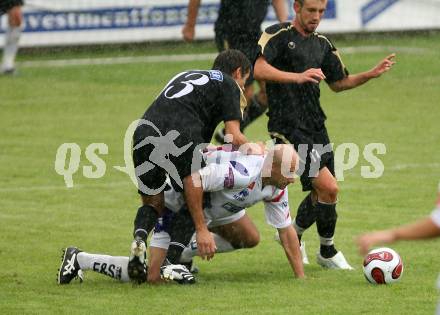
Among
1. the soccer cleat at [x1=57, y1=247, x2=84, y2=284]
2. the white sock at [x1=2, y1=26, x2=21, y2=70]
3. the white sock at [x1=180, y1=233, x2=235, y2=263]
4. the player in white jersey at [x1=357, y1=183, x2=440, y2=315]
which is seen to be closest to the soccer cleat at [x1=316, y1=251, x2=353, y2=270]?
the white sock at [x1=180, y1=233, x2=235, y2=263]

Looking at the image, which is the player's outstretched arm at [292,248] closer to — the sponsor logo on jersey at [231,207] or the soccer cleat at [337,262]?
the sponsor logo on jersey at [231,207]

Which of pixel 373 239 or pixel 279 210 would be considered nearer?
pixel 373 239

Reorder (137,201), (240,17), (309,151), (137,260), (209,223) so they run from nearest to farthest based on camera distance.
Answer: (137,260)
(209,223)
(309,151)
(137,201)
(240,17)

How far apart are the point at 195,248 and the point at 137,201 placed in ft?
11.6

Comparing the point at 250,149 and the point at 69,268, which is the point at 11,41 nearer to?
the point at 69,268

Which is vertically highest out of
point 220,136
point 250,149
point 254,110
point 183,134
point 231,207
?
point 183,134

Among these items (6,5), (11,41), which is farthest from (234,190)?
(11,41)

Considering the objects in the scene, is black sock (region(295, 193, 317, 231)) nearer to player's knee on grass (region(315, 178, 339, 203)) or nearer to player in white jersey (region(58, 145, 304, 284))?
player's knee on grass (region(315, 178, 339, 203))

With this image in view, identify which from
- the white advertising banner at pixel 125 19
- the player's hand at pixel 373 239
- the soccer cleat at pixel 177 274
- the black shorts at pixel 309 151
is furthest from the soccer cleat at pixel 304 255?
the white advertising banner at pixel 125 19

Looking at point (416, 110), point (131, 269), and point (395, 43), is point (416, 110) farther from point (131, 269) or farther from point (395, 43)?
point (131, 269)

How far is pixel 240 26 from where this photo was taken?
15.3 m

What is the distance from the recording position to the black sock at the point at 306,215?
9.80m

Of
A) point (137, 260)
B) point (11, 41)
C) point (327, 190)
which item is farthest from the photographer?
point (11, 41)

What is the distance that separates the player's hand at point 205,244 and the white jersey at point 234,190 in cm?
38
